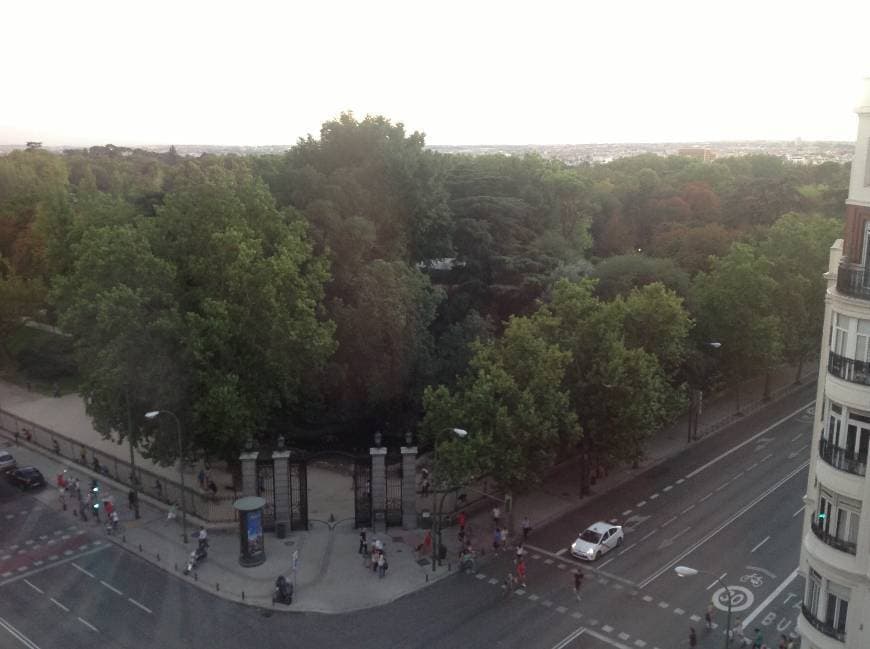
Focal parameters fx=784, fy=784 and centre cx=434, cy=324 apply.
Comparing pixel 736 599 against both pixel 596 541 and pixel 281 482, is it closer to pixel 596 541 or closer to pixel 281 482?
pixel 596 541

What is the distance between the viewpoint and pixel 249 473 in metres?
32.5

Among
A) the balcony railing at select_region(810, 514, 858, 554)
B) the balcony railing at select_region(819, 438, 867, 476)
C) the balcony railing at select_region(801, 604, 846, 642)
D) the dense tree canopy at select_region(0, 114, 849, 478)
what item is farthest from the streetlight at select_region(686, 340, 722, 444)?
the balcony railing at select_region(819, 438, 867, 476)

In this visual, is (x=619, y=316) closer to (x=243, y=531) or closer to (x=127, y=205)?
(x=243, y=531)

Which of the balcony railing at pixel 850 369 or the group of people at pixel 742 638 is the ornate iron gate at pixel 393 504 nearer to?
the group of people at pixel 742 638

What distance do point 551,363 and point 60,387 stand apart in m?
38.6

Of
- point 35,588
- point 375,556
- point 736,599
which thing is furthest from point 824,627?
point 35,588

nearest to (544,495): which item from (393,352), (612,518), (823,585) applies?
(612,518)

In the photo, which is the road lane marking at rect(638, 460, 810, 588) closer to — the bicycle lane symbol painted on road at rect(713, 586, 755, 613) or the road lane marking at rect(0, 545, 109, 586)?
the bicycle lane symbol painted on road at rect(713, 586, 755, 613)

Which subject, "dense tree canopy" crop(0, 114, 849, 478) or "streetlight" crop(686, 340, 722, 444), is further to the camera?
"streetlight" crop(686, 340, 722, 444)

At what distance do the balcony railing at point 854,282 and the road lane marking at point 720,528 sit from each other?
15160mm

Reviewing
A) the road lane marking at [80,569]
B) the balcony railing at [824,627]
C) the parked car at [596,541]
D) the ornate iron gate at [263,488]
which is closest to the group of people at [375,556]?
the ornate iron gate at [263,488]

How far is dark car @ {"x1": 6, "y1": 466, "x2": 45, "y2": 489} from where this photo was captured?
37.4m

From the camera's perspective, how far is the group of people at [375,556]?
29.3 metres

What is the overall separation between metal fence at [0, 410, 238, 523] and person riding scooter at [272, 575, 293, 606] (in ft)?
24.2
